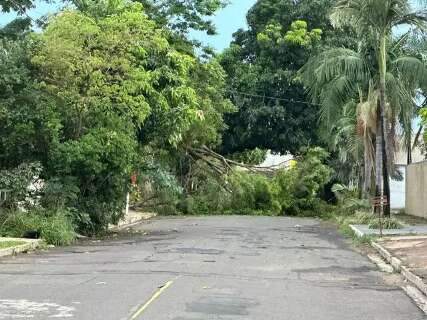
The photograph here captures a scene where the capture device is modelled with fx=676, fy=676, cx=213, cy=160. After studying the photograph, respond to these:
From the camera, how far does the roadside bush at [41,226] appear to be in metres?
20.7

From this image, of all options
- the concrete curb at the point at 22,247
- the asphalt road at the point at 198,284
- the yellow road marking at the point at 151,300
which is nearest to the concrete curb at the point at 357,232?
the asphalt road at the point at 198,284

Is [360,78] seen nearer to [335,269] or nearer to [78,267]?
[335,269]

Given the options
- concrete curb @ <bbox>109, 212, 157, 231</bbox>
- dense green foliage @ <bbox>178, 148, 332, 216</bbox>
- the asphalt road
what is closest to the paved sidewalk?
the asphalt road

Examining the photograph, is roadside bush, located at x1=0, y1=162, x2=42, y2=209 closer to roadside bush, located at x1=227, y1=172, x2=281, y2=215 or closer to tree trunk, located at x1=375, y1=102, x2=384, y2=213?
tree trunk, located at x1=375, y1=102, x2=384, y2=213

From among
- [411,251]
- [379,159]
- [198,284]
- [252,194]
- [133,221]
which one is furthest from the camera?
[252,194]

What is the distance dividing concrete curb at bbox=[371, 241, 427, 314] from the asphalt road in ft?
0.92

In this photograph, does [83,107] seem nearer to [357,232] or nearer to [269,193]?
[357,232]

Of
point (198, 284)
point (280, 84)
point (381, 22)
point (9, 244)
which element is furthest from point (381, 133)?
point (280, 84)

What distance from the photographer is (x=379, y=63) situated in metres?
26.6

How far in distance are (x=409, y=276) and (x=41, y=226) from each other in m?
11.7

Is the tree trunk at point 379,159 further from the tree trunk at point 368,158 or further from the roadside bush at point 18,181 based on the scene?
the roadside bush at point 18,181

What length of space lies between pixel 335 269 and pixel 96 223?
472 inches

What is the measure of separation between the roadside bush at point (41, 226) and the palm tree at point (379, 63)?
1229 centimetres

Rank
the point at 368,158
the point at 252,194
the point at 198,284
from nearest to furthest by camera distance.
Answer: the point at 198,284, the point at 368,158, the point at 252,194
